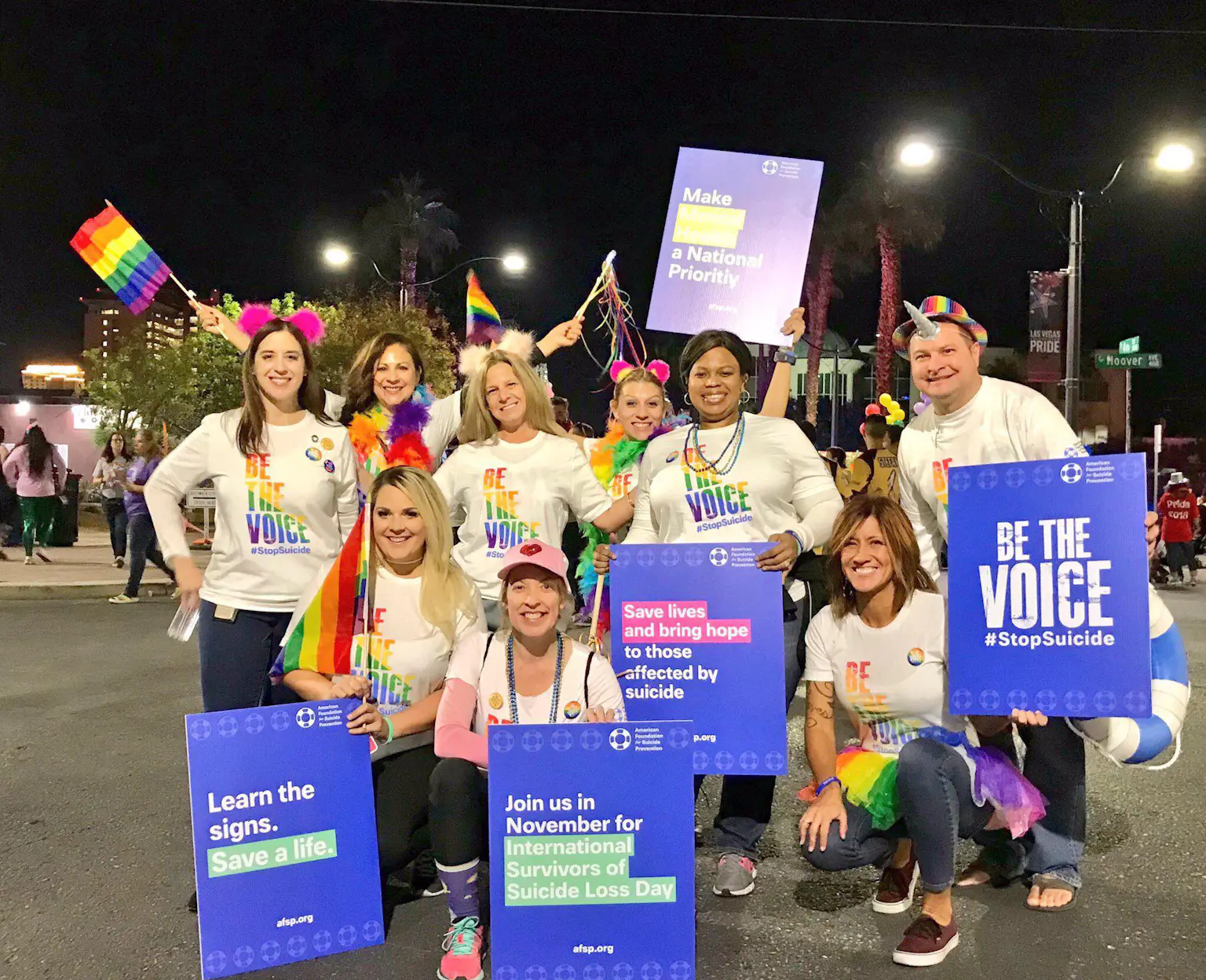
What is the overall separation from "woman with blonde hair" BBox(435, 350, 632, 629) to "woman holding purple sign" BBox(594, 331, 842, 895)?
0.33 m

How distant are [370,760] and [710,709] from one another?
1133 mm

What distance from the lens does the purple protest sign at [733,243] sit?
4.27 meters

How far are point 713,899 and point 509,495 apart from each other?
1632 mm

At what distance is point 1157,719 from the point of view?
3.29 m

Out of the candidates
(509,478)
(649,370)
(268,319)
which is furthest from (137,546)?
(509,478)

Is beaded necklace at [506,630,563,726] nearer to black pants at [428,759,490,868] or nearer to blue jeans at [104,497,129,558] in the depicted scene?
black pants at [428,759,490,868]

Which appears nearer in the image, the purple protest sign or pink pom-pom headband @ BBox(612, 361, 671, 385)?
the purple protest sign

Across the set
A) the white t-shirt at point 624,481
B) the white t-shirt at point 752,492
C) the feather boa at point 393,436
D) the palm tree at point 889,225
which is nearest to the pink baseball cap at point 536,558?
the white t-shirt at point 752,492

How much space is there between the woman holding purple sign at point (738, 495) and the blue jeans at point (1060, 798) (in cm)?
88

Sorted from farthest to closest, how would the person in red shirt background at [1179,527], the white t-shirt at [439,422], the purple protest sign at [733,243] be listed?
the person in red shirt background at [1179,527] → the white t-shirt at [439,422] → the purple protest sign at [733,243]

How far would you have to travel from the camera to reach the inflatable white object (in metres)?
3.29

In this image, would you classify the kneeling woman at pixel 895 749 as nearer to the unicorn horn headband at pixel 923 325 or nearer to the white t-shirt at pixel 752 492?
the white t-shirt at pixel 752 492

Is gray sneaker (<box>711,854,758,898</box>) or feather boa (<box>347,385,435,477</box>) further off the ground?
feather boa (<box>347,385,435,477</box>)

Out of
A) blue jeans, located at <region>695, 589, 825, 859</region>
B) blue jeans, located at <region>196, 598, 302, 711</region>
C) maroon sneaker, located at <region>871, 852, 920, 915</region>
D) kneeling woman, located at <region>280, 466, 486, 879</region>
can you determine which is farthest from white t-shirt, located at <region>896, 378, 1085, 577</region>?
blue jeans, located at <region>196, 598, 302, 711</region>
